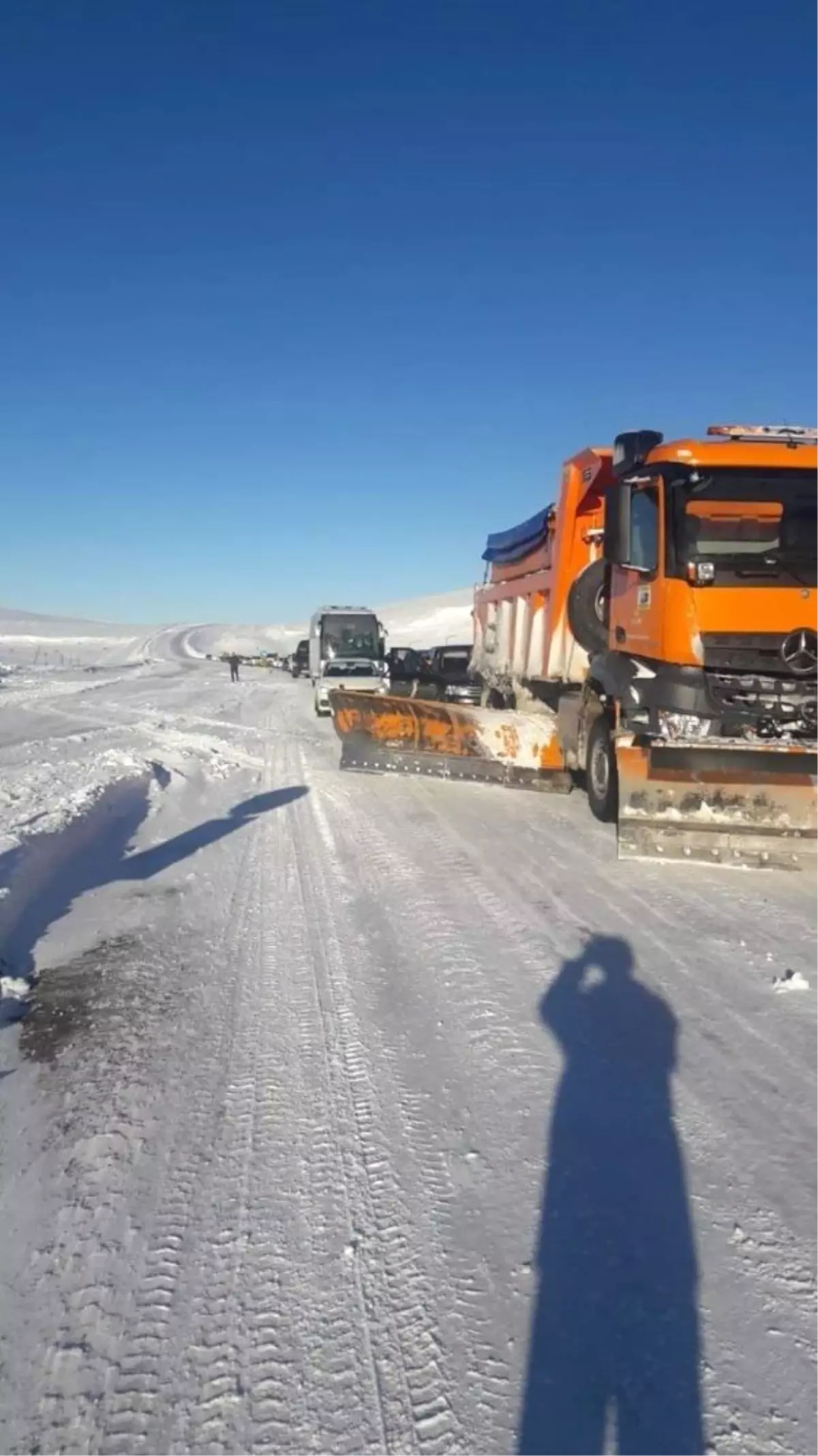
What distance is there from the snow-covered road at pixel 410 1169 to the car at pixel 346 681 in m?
14.8

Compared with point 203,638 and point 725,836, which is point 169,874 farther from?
point 203,638

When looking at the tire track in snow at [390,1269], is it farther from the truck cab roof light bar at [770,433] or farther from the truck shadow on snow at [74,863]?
the truck cab roof light bar at [770,433]

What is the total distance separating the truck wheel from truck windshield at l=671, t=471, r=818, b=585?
204cm

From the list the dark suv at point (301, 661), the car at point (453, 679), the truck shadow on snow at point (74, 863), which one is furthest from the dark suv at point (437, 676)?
the dark suv at point (301, 661)

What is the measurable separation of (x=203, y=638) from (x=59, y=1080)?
129449 mm

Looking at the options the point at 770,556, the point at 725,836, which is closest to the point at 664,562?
the point at 770,556

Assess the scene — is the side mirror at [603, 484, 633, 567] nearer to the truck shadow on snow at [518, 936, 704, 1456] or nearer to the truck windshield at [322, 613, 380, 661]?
the truck shadow on snow at [518, 936, 704, 1456]

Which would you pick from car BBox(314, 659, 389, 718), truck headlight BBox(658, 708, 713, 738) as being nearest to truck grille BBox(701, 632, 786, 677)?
truck headlight BBox(658, 708, 713, 738)

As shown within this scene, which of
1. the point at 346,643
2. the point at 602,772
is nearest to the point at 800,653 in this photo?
the point at 602,772

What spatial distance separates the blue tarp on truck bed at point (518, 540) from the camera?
1154 cm

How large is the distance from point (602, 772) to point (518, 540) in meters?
4.96

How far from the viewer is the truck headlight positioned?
7.17m

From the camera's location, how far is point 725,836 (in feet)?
24.0

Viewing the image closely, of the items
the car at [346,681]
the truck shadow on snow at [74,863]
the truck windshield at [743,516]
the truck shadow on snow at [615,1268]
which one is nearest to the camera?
the truck shadow on snow at [615,1268]
